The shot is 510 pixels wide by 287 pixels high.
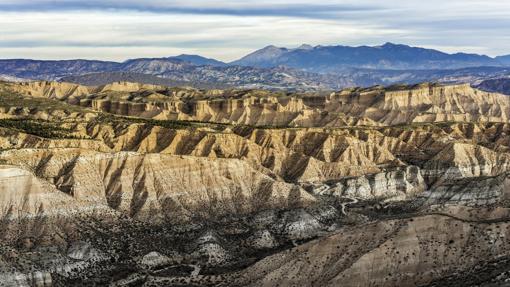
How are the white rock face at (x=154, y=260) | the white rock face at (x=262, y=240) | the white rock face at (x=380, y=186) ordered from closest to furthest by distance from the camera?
1. the white rock face at (x=154, y=260)
2. the white rock face at (x=262, y=240)
3. the white rock face at (x=380, y=186)

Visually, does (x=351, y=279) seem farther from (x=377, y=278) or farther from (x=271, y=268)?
(x=271, y=268)

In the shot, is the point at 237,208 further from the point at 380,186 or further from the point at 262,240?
the point at 380,186

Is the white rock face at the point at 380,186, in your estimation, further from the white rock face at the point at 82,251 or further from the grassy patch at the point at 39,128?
the white rock face at the point at 82,251

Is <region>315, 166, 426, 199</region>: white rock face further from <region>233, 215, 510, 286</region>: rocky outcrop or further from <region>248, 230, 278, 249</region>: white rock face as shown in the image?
<region>233, 215, 510, 286</region>: rocky outcrop

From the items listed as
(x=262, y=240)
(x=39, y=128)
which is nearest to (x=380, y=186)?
(x=262, y=240)

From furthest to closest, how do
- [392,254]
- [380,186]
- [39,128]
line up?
[380,186] → [39,128] → [392,254]

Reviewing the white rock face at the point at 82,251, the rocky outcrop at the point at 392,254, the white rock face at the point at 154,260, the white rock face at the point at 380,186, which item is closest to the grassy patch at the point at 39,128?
the white rock face at the point at 82,251

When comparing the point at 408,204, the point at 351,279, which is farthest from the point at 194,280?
the point at 408,204

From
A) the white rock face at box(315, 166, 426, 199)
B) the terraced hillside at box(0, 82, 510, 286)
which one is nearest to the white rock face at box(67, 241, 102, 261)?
the terraced hillside at box(0, 82, 510, 286)

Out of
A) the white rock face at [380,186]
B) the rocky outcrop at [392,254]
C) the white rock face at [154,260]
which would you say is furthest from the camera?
the white rock face at [380,186]

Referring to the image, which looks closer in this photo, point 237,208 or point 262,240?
point 262,240
